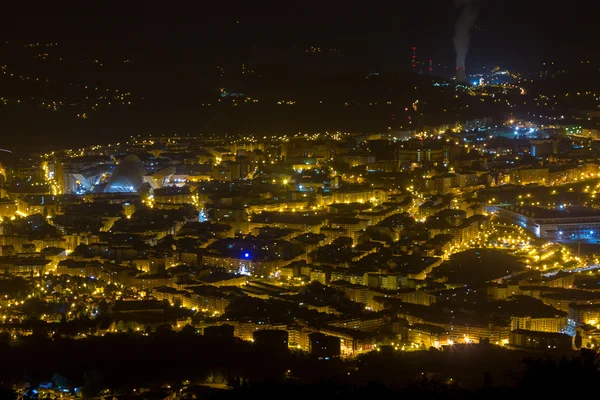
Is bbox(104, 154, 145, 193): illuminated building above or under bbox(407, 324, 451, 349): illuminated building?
above

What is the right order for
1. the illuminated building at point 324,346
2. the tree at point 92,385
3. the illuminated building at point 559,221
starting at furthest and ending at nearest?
1. the illuminated building at point 559,221
2. the illuminated building at point 324,346
3. the tree at point 92,385

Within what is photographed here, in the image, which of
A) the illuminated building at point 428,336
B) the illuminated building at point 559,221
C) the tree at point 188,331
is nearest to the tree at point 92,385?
the tree at point 188,331

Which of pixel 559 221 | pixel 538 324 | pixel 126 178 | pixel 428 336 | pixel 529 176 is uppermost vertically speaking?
pixel 529 176

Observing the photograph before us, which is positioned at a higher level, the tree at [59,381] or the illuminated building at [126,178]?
the illuminated building at [126,178]

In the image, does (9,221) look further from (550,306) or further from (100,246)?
(550,306)

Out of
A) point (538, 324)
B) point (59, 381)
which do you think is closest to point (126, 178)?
point (538, 324)

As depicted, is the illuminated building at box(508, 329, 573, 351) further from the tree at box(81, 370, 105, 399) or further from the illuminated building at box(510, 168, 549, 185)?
the illuminated building at box(510, 168, 549, 185)

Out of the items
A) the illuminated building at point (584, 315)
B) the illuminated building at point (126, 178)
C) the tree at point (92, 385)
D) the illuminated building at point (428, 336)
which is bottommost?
the tree at point (92, 385)

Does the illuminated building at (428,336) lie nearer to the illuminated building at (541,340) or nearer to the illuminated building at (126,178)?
the illuminated building at (541,340)

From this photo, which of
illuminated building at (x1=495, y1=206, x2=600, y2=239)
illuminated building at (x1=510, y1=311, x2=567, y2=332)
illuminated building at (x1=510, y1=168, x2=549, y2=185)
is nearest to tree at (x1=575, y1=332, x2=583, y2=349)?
illuminated building at (x1=510, y1=311, x2=567, y2=332)

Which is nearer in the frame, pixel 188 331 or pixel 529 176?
pixel 188 331

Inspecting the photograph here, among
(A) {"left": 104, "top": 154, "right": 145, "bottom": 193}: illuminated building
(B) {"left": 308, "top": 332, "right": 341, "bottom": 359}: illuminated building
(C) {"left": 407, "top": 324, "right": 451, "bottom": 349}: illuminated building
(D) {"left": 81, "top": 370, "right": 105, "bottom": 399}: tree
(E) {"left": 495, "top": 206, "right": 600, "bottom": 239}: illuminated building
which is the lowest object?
(D) {"left": 81, "top": 370, "right": 105, "bottom": 399}: tree

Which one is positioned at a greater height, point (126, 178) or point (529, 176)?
point (529, 176)

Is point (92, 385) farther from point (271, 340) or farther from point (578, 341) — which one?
point (578, 341)
